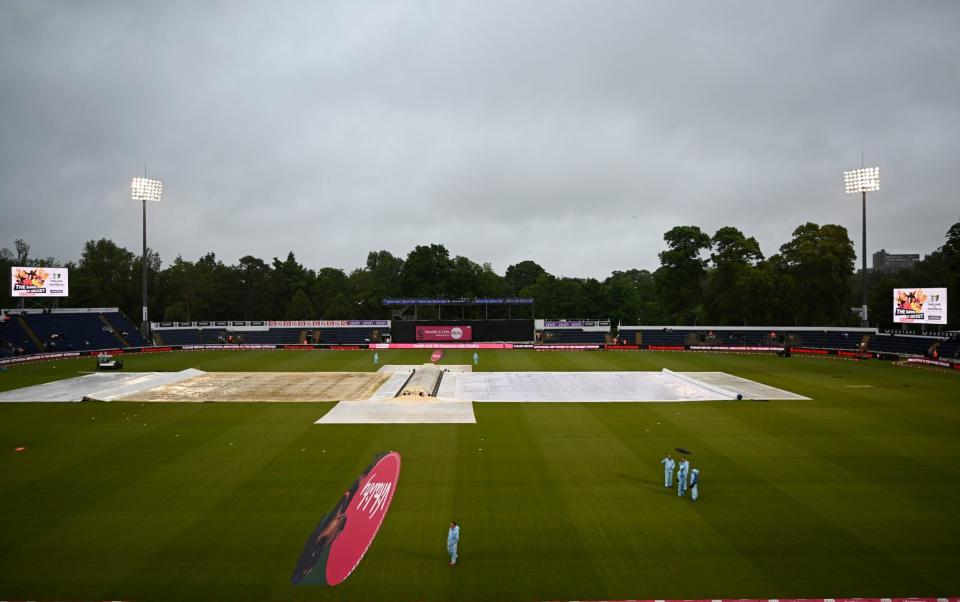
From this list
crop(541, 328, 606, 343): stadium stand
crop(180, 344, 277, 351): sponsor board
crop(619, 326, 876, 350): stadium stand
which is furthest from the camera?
crop(541, 328, 606, 343): stadium stand

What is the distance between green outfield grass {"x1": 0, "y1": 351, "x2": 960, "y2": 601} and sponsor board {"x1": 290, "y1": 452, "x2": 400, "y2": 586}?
0.32m

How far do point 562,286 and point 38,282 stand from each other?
6989cm

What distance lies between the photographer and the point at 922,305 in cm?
4891

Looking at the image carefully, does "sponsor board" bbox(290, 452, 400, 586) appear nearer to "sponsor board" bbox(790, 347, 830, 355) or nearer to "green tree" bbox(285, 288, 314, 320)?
"sponsor board" bbox(790, 347, 830, 355)

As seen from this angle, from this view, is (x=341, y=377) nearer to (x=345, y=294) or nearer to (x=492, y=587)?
(x=492, y=587)

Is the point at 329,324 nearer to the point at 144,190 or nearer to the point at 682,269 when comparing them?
the point at 144,190

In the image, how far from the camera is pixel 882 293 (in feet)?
245

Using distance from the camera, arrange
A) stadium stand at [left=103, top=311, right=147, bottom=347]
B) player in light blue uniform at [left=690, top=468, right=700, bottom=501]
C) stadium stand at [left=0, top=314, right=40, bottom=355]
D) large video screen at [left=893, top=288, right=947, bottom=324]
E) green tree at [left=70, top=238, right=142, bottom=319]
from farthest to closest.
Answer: green tree at [left=70, top=238, right=142, bottom=319] < stadium stand at [left=103, top=311, right=147, bottom=347] < stadium stand at [left=0, top=314, right=40, bottom=355] < large video screen at [left=893, top=288, right=947, bottom=324] < player in light blue uniform at [left=690, top=468, right=700, bottom=501]

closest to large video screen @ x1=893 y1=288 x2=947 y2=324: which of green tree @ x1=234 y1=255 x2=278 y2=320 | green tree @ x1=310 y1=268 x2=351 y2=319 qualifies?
green tree @ x1=310 y1=268 x2=351 y2=319

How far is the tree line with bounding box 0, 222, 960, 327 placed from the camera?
70562 mm

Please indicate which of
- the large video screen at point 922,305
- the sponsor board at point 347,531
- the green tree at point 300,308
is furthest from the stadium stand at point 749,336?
the sponsor board at point 347,531

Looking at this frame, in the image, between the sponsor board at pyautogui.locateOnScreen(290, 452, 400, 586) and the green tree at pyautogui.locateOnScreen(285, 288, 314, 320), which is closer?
the sponsor board at pyautogui.locateOnScreen(290, 452, 400, 586)

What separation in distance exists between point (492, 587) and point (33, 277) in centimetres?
6467

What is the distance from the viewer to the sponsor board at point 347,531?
12297mm
